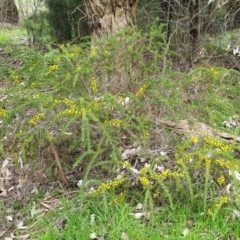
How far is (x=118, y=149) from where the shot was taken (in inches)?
133

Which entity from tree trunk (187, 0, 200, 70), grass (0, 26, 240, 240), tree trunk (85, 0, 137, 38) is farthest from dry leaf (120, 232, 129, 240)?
tree trunk (187, 0, 200, 70)

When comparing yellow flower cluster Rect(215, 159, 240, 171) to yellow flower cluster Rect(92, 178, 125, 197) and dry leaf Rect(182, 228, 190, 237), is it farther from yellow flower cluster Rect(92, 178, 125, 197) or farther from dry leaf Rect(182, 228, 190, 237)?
yellow flower cluster Rect(92, 178, 125, 197)

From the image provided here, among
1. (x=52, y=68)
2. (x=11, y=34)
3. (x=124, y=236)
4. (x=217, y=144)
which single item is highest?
(x=52, y=68)

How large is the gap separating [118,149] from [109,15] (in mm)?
1931

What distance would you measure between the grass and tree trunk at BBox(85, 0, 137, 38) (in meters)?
0.70

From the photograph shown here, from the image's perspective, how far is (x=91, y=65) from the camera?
3633mm

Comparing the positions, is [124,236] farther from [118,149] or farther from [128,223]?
[118,149]

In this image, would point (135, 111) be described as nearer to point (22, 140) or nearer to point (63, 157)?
point (63, 157)

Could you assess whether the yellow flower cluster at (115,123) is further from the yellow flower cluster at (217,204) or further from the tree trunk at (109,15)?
the tree trunk at (109,15)

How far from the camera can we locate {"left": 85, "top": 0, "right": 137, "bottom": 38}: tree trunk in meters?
4.71

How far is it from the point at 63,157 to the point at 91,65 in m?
0.79

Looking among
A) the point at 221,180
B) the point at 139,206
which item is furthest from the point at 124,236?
the point at 221,180

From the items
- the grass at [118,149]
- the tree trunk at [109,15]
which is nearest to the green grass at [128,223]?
the grass at [118,149]

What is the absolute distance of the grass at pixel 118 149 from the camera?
3012 mm
